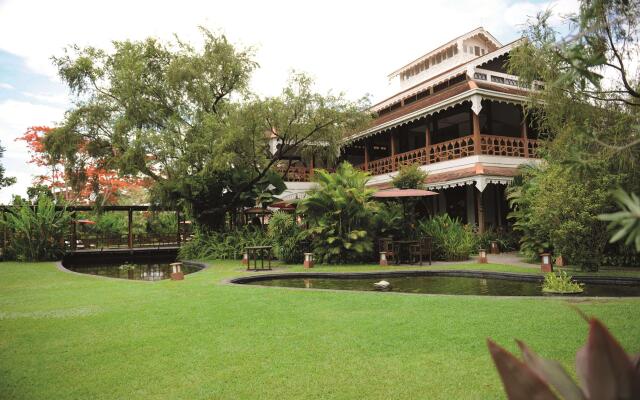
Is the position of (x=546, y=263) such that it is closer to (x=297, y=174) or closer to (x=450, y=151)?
(x=450, y=151)

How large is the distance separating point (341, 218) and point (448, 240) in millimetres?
3376

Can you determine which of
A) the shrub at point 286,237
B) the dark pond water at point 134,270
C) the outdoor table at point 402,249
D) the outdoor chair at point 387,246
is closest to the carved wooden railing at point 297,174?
the dark pond water at point 134,270

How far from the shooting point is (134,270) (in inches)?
672

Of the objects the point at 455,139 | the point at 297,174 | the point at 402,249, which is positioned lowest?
the point at 402,249

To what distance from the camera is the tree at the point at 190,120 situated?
16.2m

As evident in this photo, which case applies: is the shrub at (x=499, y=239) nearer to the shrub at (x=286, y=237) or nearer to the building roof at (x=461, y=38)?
the shrub at (x=286, y=237)

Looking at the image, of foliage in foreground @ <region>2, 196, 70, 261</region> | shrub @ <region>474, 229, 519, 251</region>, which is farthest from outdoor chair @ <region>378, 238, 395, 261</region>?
foliage in foreground @ <region>2, 196, 70, 261</region>

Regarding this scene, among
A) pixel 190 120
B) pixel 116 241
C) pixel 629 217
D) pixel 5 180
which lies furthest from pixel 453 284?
pixel 5 180

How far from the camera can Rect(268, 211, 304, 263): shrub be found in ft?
47.8

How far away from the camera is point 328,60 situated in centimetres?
1645

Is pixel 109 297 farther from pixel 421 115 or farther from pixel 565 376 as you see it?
pixel 421 115

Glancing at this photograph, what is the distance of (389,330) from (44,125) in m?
28.4

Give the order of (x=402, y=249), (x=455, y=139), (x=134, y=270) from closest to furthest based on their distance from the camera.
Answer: (x=402, y=249) < (x=455, y=139) < (x=134, y=270)

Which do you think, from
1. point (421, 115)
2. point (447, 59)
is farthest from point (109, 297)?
point (447, 59)
